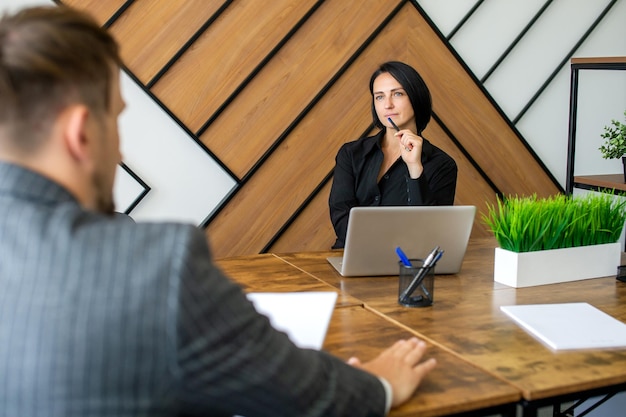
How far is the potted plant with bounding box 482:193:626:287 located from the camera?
6.06 ft

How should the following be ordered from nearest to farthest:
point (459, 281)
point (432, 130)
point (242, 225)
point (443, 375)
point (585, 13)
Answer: point (443, 375) < point (459, 281) < point (242, 225) < point (432, 130) < point (585, 13)

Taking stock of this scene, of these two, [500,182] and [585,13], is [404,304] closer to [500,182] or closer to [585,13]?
[500,182]

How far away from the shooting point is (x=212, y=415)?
Answer: 915 millimetres

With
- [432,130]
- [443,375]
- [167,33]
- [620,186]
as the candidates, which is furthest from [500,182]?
[443,375]

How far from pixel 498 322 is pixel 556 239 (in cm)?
44

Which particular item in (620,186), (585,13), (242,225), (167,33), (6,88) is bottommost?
(242,225)

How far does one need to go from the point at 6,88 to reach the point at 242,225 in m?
2.59

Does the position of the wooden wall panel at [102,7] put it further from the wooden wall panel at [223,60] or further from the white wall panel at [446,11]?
the white wall panel at [446,11]

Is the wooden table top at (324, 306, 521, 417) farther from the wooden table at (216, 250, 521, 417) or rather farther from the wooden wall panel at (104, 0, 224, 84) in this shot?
the wooden wall panel at (104, 0, 224, 84)

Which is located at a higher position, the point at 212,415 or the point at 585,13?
the point at 585,13

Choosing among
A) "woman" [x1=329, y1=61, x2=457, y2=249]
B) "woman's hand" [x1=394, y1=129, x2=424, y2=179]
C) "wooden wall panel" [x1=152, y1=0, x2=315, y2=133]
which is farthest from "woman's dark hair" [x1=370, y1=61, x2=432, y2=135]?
"wooden wall panel" [x1=152, y1=0, x2=315, y2=133]

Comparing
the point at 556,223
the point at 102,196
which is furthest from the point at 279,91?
the point at 102,196

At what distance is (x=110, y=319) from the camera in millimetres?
813

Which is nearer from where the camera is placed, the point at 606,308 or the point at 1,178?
the point at 1,178
